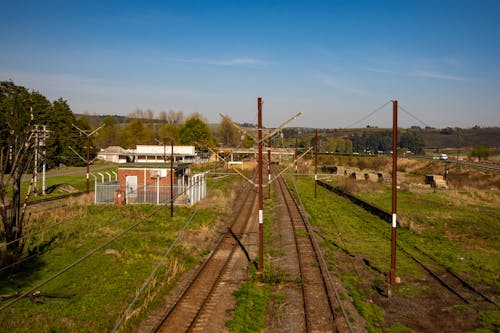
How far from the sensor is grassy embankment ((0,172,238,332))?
11648mm

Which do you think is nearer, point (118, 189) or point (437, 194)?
point (118, 189)

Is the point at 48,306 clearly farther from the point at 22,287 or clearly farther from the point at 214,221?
the point at 214,221

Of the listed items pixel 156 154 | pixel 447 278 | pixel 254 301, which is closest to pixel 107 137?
pixel 156 154

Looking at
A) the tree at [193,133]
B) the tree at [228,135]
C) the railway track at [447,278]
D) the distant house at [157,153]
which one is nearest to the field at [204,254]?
the railway track at [447,278]

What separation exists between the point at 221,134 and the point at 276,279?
12808cm

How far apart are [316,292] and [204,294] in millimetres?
3802

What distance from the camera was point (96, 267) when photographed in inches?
646

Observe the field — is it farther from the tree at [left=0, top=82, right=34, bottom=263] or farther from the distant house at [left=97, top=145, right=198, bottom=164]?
the distant house at [left=97, top=145, right=198, bottom=164]

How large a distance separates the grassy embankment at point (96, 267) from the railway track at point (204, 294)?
0.74m

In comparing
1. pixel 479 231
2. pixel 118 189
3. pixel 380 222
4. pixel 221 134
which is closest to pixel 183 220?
pixel 118 189

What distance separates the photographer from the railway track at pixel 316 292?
37.0ft

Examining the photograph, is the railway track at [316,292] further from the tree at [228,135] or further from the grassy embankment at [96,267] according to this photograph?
the tree at [228,135]

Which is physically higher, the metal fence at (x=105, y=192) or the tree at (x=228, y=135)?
the tree at (x=228, y=135)

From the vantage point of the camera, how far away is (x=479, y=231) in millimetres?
23984
